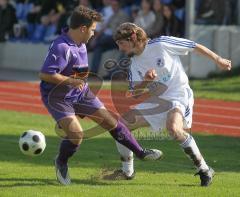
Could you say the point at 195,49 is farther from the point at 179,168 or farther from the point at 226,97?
the point at 226,97

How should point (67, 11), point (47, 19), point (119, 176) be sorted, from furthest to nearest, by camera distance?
point (47, 19)
point (67, 11)
point (119, 176)

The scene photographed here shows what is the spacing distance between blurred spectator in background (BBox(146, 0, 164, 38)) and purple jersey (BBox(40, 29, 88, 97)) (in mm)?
11931

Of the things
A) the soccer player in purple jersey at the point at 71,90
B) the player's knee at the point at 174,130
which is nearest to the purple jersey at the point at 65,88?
the soccer player in purple jersey at the point at 71,90

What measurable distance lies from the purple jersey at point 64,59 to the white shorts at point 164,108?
34.1 inches

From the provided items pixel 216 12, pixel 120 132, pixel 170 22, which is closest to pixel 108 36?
pixel 170 22

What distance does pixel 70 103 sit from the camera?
9.22 meters

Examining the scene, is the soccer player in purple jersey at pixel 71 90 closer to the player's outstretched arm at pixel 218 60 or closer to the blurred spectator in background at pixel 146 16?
the player's outstretched arm at pixel 218 60

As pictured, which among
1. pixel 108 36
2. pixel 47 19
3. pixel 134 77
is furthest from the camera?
pixel 47 19

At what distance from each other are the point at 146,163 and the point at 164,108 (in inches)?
60.2

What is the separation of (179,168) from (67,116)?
6.42 ft

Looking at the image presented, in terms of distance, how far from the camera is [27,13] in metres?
26.3

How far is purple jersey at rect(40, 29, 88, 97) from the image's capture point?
8.95 meters

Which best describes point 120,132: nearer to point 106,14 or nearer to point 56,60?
point 56,60

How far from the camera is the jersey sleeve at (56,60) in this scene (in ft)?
29.3
